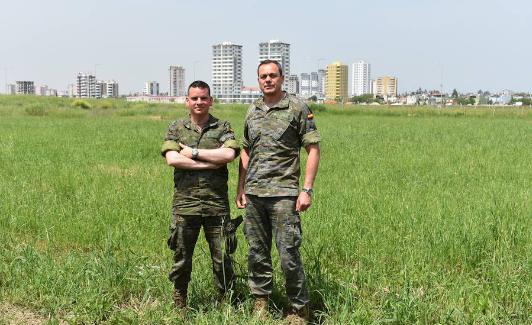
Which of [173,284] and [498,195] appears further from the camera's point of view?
[498,195]

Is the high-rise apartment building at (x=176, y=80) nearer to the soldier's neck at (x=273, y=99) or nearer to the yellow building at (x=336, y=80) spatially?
the yellow building at (x=336, y=80)

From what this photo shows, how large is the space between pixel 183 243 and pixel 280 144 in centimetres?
104

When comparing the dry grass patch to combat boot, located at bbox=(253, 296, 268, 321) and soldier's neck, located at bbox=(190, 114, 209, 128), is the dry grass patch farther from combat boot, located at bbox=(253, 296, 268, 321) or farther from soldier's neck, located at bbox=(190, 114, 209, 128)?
soldier's neck, located at bbox=(190, 114, 209, 128)

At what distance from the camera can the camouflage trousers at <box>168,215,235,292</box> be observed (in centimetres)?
378

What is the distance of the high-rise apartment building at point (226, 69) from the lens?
4870 inches

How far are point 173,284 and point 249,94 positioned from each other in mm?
103938

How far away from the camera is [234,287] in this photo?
4.13 m

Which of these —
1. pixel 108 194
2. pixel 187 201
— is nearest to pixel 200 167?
pixel 187 201

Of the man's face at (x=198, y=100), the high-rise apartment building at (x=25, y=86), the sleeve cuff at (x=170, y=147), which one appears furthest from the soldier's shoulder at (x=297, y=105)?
the high-rise apartment building at (x=25, y=86)

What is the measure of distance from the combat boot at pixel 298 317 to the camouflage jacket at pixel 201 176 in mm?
907

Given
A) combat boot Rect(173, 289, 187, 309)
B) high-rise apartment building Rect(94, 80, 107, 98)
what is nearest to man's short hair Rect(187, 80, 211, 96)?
combat boot Rect(173, 289, 187, 309)

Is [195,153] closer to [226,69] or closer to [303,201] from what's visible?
[303,201]

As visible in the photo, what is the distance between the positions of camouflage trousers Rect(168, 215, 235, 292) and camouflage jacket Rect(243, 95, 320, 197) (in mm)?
412

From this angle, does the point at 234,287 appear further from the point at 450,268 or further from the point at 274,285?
the point at 450,268
